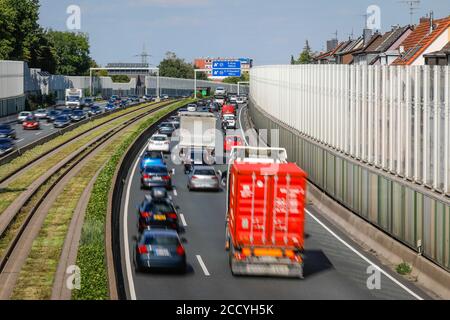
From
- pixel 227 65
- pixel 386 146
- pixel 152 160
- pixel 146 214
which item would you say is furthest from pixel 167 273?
pixel 227 65

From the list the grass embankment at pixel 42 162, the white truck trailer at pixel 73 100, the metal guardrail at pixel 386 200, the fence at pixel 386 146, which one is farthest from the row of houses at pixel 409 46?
the white truck trailer at pixel 73 100

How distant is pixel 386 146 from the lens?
3675cm

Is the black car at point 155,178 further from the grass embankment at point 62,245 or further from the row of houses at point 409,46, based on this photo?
the row of houses at point 409,46

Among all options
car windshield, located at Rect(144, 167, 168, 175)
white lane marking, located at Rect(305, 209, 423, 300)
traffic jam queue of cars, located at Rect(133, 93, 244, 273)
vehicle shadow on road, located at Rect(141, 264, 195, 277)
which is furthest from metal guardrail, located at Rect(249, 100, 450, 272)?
car windshield, located at Rect(144, 167, 168, 175)

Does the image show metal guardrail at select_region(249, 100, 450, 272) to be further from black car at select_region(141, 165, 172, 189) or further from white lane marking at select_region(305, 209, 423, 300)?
black car at select_region(141, 165, 172, 189)

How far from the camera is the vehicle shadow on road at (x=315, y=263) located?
30100 millimetres

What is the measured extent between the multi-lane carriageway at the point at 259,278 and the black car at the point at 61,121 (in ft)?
201

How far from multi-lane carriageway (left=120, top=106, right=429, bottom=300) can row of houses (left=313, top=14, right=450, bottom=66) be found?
A: 24.1 meters

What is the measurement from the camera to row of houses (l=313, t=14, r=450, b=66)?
67.0 metres

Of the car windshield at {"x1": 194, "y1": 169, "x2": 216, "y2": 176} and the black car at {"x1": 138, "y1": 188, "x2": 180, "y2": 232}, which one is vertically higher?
the car windshield at {"x1": 194, "y1": 169, "x2": 216, "y2": 176}

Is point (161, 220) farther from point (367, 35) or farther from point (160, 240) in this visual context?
point (367, 35)

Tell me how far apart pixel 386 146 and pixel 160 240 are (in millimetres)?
12241

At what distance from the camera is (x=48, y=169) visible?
60.3 m
